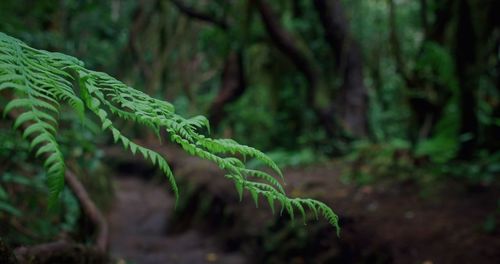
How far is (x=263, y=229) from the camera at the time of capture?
454 centimetres

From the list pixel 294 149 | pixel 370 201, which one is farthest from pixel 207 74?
pixel 370 201

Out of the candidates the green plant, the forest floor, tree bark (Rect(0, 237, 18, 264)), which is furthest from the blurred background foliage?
the green plant

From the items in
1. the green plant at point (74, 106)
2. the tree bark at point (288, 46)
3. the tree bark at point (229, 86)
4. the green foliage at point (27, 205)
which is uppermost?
the green plant at point (74, 106)

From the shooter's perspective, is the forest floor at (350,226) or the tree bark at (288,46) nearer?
the forest floor at (350,226)

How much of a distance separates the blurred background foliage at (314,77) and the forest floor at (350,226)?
381 millimetres

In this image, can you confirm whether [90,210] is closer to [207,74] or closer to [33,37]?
[33,37]

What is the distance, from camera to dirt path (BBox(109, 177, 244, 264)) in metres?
4.84

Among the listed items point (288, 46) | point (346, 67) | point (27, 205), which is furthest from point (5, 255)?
point (346, 67)

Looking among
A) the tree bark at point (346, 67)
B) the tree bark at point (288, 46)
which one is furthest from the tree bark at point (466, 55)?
the tree bark at point (288, 46)

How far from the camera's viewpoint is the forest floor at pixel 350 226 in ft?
10.3

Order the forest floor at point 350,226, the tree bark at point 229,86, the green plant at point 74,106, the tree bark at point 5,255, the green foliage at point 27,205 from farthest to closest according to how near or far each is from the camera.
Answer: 1. the tree bark at point 229,86
2. the forest floor at point 350,226
3. the green foliage at point 27,205
4. the tree bark at point 5,255
5. the green plant at point 74,106

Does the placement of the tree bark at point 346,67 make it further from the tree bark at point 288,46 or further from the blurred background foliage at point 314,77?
the tree bark at point 288,46

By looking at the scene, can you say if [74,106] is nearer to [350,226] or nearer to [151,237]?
[350,226]

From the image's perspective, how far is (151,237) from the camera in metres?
6.01
